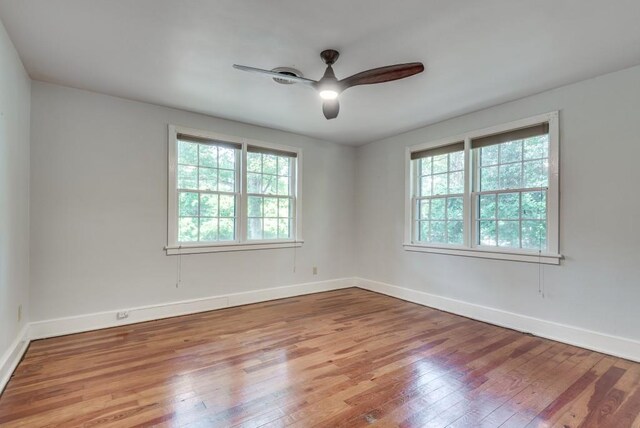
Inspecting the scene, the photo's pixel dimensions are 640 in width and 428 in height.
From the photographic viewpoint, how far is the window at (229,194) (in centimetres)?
397

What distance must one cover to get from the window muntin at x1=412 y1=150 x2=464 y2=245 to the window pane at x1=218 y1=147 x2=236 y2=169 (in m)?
2.62

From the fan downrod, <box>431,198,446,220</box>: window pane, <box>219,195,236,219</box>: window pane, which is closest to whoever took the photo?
the fan downrod

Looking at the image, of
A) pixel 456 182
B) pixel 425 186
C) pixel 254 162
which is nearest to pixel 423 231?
pixel 425 186

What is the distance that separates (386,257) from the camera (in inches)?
201

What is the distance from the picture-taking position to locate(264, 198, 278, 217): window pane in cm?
469

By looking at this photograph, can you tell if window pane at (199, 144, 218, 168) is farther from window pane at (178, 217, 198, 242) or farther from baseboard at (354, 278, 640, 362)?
baseboard at (354, 278, 640, 362)

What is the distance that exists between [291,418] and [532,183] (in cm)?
330

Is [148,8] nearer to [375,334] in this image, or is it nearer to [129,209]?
[129,209]

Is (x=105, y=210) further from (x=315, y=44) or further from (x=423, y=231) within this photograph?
(x=423, y=231)

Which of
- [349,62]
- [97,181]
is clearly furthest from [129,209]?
[349,62]

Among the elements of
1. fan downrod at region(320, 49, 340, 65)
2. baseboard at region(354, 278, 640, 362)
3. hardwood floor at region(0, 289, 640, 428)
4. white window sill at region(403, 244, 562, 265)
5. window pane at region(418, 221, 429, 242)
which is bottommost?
hardwood floor at region(0, 289, 640, 428)

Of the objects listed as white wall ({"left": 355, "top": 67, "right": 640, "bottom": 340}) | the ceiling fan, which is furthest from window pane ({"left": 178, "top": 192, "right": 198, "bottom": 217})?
white wall ({"left": 355, "top": 67, "right": 640, "bottom": 340})

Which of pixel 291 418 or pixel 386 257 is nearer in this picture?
pixel 291 418

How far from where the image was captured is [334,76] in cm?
249
